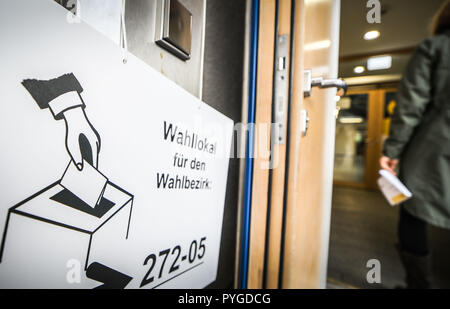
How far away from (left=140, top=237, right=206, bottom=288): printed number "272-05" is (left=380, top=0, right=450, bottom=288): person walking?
0.88m

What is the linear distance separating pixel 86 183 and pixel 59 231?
2.5 inches

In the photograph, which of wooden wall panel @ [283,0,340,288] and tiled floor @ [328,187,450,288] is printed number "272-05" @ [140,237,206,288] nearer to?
wooden wall panel @ [283,0,340,288]

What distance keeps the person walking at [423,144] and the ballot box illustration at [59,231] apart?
41.9 inches

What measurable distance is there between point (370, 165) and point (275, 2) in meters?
3.00

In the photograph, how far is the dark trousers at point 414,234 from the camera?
83 cm

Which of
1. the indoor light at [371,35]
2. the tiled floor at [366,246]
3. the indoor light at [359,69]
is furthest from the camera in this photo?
the tiled floor at [366,246]

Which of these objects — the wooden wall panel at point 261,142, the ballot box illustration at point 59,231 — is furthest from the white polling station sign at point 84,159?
the wooden wall panel at point 261,142

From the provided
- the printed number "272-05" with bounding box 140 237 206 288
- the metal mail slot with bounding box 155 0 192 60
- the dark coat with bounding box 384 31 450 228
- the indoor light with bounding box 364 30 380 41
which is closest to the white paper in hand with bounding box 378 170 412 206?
the dark coat with bounding box 384 31 450 228

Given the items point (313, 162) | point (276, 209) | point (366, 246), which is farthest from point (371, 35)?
point (366, 246)

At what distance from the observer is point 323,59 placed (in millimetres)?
676

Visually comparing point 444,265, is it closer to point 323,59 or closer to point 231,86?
point 323,59

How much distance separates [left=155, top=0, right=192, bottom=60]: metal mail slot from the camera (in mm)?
353

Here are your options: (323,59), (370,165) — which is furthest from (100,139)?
(370,165)

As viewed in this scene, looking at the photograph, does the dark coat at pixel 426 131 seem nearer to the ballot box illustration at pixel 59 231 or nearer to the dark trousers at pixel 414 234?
the dark trousers at pixel 414 234
